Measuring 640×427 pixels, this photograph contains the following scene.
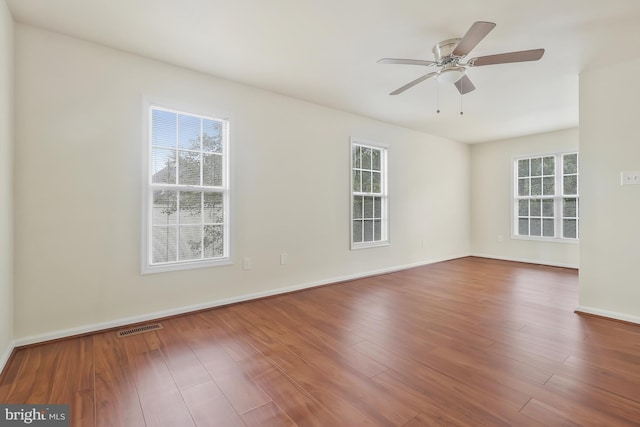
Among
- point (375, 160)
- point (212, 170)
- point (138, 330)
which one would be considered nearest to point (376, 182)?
point (375, 160)

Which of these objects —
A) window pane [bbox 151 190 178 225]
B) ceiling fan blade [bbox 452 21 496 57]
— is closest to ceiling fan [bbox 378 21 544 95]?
ceiling fan blade [bbox 452 21 496 57]

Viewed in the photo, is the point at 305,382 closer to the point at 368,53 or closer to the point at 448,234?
the point at 368,53

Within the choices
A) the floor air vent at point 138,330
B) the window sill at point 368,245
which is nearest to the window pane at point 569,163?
the window sill at point 368,245

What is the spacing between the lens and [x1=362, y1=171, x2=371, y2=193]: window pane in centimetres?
475

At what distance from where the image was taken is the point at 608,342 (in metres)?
2.38

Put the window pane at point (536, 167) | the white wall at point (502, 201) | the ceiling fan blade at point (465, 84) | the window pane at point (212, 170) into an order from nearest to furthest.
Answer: the ceiling fan blade at point (465, 84)
the window pane at point (212, 170)
the white wall at point (502, 201)
the window pane at point (536, 167)

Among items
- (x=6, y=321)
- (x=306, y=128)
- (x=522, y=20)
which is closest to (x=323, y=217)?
(x=306, y=128)

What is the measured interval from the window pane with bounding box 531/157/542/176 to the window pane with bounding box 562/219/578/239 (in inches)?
39.2

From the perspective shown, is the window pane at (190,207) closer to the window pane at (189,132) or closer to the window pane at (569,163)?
the window pane at (189,132)

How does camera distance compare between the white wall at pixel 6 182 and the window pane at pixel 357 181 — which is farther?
the window pane at pixel 357 181

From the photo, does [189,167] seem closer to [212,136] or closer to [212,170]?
[212,170]

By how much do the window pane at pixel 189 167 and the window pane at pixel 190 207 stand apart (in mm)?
125

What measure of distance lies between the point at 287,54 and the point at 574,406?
326cm

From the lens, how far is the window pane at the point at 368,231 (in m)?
4.76
